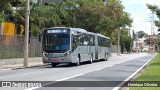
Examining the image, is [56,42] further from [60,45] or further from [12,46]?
[12,46]

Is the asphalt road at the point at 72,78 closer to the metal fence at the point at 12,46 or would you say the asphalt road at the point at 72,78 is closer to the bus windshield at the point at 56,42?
the bus windshield at the point at 56,42

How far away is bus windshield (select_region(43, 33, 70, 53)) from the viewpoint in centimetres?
3341

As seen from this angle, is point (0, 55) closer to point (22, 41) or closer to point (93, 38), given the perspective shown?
point (22, 41)

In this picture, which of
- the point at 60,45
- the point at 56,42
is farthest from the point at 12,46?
the point at 60,45

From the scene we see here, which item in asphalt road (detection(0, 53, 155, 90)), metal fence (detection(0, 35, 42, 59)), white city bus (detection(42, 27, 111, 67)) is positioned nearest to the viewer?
asphalt road (detection(0, 53, 155, 90))

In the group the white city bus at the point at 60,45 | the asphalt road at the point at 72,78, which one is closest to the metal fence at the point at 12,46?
the white city bus at the point at 60,45

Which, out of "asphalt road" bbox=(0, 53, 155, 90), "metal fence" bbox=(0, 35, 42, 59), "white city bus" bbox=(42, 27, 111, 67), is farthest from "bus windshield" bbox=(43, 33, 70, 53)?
"asphalt road" bbox=(0, 53, 155, 90)

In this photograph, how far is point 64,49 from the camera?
1315 inches

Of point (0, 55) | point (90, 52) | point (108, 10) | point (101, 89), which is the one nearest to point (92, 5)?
point (108, 10)

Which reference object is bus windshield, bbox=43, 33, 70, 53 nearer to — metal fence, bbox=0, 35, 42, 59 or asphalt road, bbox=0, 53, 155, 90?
metal fence, bbox=0, 35, 42, 59

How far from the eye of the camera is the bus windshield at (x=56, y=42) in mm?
33406

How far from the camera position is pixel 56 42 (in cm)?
3353

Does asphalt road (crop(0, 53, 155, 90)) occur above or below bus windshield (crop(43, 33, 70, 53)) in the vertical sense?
below

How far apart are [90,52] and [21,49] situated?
6884 millimetres
